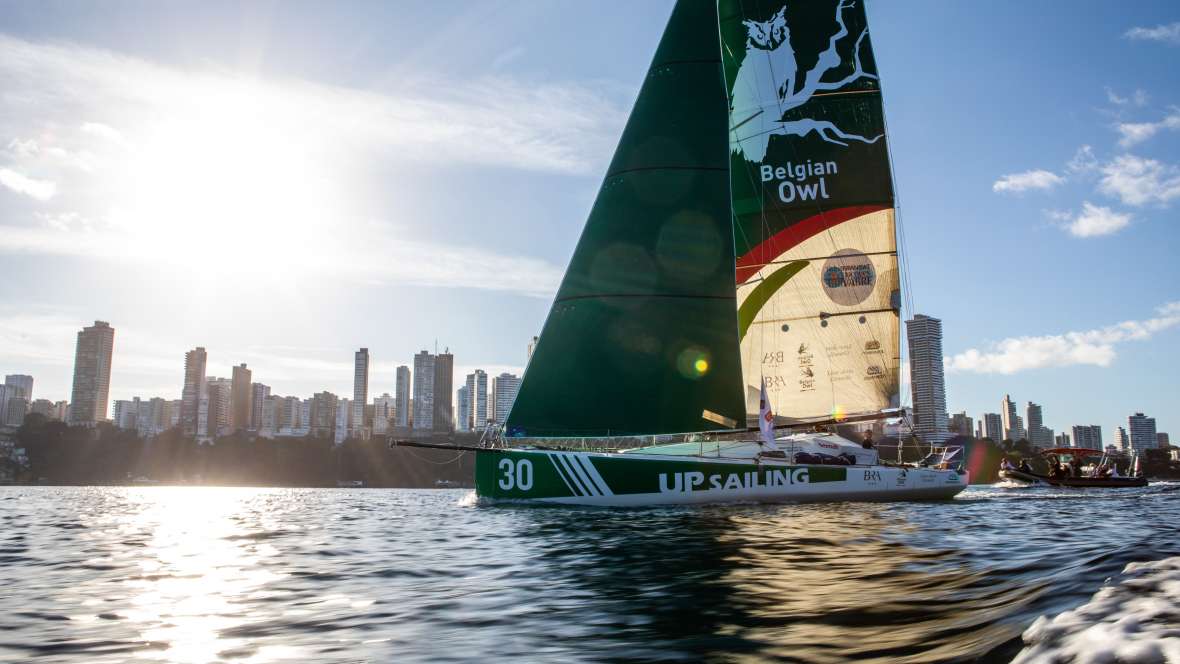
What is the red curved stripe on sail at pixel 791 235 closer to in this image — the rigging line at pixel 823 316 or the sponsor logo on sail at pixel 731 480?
the rigging line at pixel 823 316

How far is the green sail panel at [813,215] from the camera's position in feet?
90.5

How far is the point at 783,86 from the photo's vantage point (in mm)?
29156

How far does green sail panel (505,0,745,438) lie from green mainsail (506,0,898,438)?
0.04 metres

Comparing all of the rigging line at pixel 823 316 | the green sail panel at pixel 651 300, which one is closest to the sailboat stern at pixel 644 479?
the green sail panel at pixel 651 300

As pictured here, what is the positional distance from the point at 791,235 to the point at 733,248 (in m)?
4.85

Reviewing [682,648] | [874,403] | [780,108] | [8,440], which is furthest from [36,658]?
[8,440]

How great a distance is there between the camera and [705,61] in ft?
84.4

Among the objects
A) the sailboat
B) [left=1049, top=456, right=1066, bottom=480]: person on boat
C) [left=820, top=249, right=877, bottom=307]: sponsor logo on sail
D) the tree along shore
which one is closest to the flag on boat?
the sailboat

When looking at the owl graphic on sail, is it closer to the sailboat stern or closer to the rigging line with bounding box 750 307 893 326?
the rigging line with bounding box 750 307 893 326

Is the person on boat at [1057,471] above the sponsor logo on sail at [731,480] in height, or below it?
below

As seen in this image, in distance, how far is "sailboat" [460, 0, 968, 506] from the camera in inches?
893

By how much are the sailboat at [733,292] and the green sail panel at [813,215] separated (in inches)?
2.6

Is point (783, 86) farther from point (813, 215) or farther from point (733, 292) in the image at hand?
point (733, 292)

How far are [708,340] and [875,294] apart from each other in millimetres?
7795
